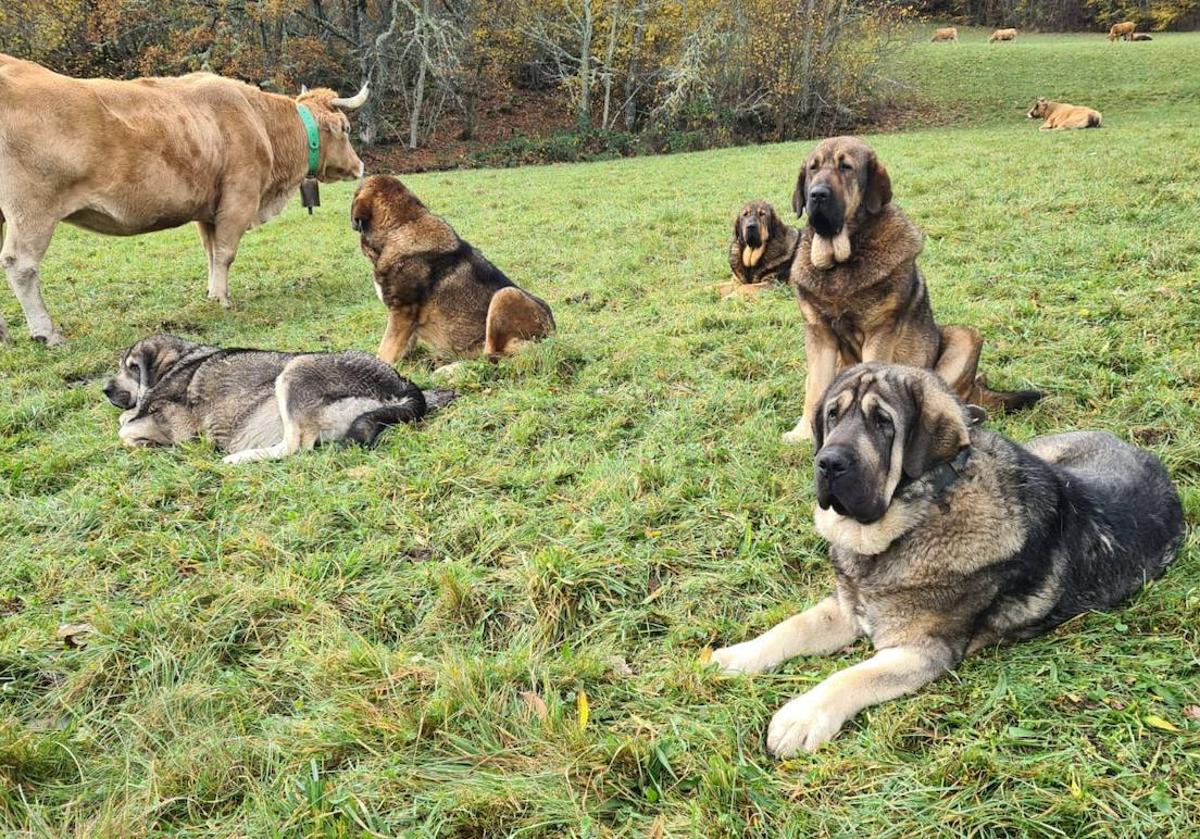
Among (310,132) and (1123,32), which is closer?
(310,132)

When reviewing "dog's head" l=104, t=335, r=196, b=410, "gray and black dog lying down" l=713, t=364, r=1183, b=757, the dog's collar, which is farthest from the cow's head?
the dog's collar

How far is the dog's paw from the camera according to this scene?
3025mm

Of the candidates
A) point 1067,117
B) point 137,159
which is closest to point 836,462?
point 137,159

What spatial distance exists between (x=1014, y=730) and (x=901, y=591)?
608 mm

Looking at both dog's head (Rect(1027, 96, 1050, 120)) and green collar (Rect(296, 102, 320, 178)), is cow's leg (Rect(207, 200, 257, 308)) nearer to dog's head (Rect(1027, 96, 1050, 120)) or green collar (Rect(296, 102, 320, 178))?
green collar (Rect(296, 102, 320, 178))

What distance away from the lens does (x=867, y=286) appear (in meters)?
5.10

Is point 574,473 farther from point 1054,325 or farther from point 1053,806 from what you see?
point 1054,325

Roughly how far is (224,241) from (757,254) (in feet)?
22.6

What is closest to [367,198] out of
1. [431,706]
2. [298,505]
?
[298,505]

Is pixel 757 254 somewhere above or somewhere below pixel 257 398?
above

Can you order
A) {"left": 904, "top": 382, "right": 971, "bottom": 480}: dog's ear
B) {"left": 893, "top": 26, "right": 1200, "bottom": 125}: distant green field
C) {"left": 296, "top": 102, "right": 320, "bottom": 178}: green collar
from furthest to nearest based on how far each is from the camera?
1. {"left": 893, "top": 26, "right": 1200, "bottom": 125}: distant green field
2. {"left": 296, "top": 102, "right": 320, "bottom": 178}: green collar
3. {"left": 904, "top": 382, "right": 971, "bottom": 480}: dog's ear

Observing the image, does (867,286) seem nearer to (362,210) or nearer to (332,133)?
(362,210)

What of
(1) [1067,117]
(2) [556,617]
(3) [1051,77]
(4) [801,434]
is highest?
(3) [1051,77]

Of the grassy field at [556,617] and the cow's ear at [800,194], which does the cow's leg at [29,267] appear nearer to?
the grassy field at [556,617]
